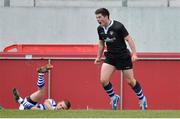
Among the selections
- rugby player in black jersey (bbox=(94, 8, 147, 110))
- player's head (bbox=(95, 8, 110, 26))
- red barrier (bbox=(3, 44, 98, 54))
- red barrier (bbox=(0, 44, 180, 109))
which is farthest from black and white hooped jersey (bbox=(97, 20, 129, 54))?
red barrier (bbox=(3, 44, 98, 54))

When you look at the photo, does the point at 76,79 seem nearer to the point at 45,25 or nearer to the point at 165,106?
the point at 165,106

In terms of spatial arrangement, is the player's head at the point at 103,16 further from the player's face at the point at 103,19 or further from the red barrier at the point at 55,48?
the red barrier at the point at 55,48

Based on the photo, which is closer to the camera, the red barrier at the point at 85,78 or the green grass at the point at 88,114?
the green grass at the point at 88,114

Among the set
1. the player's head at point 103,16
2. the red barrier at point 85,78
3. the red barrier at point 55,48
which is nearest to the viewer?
the player's head at point 103,16

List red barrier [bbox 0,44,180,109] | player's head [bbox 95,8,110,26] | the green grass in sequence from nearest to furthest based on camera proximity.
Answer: the green grass → player's head [bbox 95,8,110,26] → red barrier [bbox 0,44,180,109]

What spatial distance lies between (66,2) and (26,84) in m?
6.22

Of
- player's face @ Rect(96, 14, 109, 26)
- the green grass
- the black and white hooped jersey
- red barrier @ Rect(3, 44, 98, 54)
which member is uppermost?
player's face @ Rect(96, 14, 109, 26)

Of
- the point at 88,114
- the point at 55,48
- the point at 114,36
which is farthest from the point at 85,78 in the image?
the point at 88,114

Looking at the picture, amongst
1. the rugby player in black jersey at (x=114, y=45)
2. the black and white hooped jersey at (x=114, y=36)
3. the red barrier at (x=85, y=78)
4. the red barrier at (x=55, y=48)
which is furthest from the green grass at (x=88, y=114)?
the red barrier at (x=55, y=48)

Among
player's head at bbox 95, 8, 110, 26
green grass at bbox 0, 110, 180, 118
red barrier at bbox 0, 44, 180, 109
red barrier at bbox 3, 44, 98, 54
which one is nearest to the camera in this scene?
green grass at bbox 0, 110, 180, 118

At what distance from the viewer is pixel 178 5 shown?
2239cm

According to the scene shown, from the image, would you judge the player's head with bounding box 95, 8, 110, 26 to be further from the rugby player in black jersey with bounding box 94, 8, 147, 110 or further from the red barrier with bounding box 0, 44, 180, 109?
the red barrier with bounding box 0, 44, 180, 109

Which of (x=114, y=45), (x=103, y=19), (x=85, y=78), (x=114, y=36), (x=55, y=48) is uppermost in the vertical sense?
(x=103, y=19)

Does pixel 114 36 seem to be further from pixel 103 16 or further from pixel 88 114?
pixel 88 114
